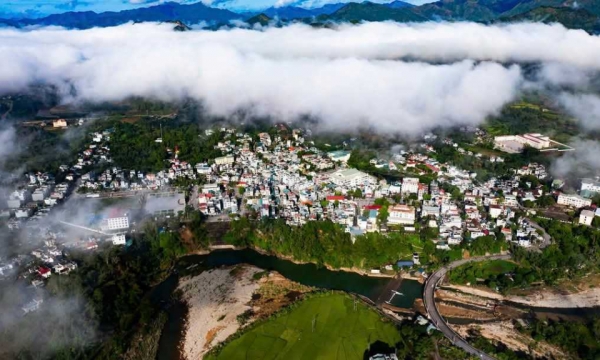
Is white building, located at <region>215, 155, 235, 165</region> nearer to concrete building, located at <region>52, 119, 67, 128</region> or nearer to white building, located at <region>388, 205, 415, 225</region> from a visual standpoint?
white building, located at <region>388, 205, 415, 225</region>

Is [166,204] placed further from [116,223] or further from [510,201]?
[510,201]

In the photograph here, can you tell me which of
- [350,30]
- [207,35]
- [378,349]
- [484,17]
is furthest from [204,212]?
[484,17]

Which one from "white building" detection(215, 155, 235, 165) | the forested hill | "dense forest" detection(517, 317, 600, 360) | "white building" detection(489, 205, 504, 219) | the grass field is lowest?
the grass field

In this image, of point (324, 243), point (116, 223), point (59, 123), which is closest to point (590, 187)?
point (324, 243)

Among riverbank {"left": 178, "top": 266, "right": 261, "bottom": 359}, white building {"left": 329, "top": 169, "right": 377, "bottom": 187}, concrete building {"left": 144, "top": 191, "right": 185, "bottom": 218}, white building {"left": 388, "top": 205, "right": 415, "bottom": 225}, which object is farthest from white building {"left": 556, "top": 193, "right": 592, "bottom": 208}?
concrete building {"left": 144, "top": 191, "right": 185, "bottom": 218}

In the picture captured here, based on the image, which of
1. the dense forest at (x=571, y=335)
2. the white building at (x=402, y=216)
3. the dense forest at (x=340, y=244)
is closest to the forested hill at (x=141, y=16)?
the dense forest at (x=340, y=244)

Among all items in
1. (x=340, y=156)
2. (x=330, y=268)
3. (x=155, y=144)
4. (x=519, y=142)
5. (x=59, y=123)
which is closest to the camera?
(x=330, y=268)

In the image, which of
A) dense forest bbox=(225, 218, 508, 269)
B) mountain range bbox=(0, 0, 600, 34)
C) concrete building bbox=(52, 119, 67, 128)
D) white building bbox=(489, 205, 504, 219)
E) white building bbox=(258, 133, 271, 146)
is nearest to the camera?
dense forest bbox=(225, 218, 508, 269)
